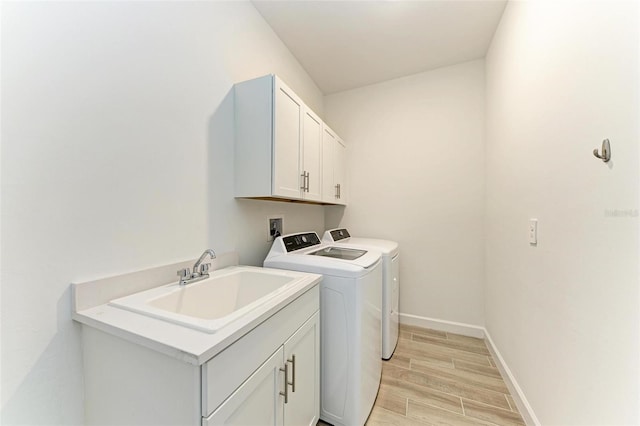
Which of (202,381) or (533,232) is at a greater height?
(533,232)

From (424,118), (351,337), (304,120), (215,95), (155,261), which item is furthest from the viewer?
(424,118)

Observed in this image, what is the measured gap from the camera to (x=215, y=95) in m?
1.42

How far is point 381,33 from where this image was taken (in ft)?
6.45

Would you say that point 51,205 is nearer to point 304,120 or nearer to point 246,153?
point 246,153

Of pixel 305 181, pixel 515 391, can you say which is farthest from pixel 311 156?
pixel 515 391

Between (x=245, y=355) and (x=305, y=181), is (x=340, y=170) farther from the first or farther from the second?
(x=245, y=355)

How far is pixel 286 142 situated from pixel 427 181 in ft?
5.30

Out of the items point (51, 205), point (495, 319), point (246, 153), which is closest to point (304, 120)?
point (246, 153)

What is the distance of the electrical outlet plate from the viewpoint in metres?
1.89

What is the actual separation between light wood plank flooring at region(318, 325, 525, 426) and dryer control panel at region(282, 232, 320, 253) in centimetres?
104

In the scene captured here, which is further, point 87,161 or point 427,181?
point 427,181

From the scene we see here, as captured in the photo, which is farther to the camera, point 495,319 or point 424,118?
point 424,118

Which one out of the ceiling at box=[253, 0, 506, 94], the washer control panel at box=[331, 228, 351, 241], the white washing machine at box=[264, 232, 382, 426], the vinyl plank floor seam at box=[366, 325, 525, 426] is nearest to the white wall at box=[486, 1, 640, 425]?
the vinyl plank floor seam at box=[366, 325, 525, 426]

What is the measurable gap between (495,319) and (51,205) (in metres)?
2.73
